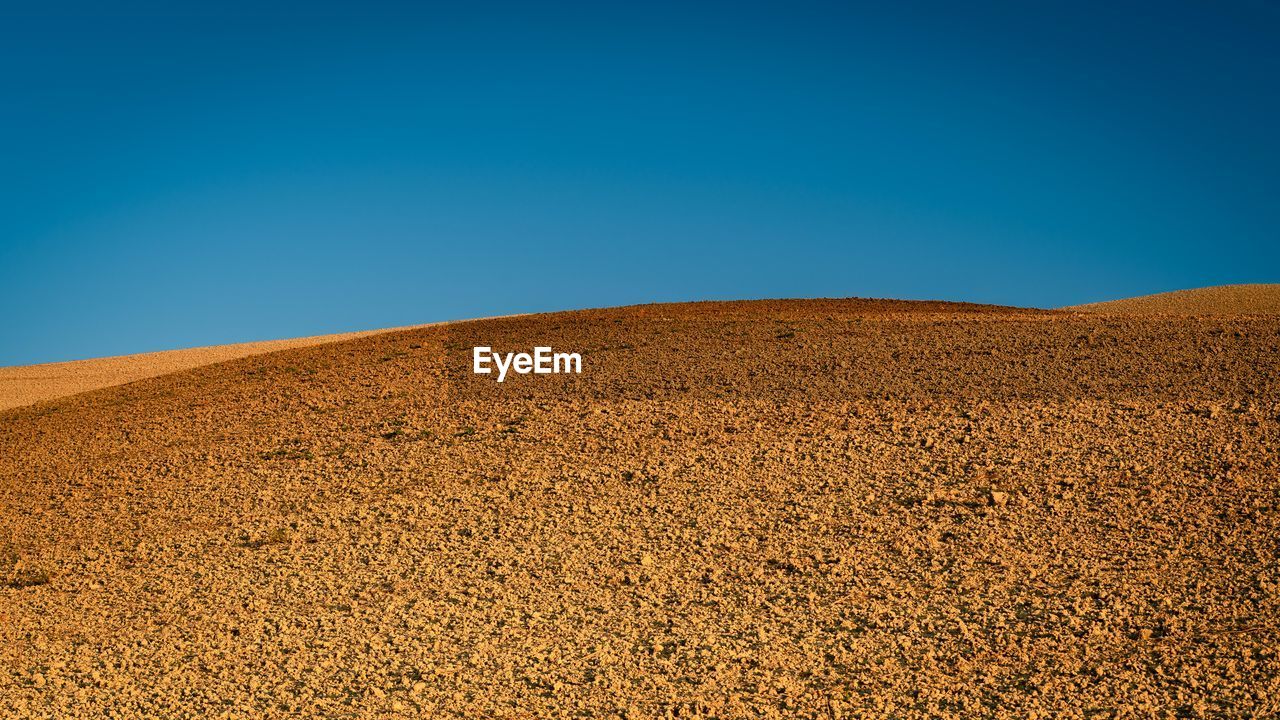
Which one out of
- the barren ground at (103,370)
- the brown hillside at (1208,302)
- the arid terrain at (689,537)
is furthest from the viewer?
the brown hillside at (1208,302)

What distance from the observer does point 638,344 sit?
17.0 meters

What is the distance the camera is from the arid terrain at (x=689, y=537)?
724 cm

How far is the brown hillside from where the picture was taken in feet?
96.1

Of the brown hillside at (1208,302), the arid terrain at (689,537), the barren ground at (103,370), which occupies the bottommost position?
the arid terrain at (689,537)

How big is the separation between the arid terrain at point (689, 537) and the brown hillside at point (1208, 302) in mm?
15080

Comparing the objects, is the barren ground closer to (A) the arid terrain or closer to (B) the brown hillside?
(A) the arid terrain

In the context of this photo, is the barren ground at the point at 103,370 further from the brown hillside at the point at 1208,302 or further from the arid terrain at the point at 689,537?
the brown hillside at the point at 1208,302

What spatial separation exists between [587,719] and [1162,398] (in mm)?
8676

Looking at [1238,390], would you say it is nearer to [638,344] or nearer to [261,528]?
[638,344]

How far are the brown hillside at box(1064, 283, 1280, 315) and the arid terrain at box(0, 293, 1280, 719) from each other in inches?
594

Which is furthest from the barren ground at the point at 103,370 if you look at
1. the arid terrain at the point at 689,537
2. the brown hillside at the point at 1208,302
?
the brown hillside at the point at 1208,302

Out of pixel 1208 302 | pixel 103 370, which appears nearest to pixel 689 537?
pixel 103 370

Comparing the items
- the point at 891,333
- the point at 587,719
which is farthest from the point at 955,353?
the point at 587,719

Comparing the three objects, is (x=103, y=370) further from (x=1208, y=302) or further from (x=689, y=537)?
(x=1208, y=302)
